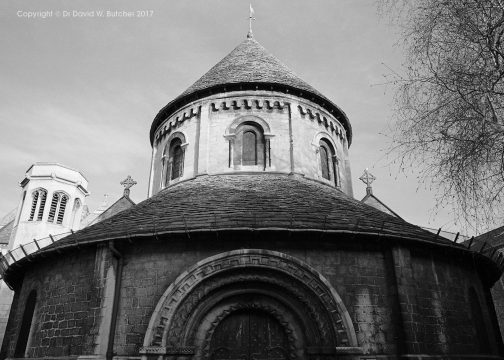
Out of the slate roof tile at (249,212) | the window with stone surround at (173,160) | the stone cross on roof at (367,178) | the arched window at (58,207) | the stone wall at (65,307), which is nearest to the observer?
the stone wall at (65,307)

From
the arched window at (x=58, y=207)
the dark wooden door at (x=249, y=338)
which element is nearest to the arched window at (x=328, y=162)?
the dark wooden door at (x=249, y=338)

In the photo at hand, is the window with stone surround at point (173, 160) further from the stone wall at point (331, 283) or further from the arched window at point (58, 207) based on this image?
the arched window at point (58, 207)

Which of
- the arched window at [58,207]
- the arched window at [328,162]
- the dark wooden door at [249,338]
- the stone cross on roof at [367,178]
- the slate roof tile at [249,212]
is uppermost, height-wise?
the arched window at [58,207]

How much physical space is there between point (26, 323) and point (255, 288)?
661cm

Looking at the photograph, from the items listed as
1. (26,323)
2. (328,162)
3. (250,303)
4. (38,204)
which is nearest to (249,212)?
(250,303)

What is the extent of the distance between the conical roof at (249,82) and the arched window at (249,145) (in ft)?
4.93

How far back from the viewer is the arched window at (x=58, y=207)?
95.5 feet

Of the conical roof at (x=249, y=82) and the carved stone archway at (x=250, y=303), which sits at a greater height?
the conical roof at (x=249, y=82)

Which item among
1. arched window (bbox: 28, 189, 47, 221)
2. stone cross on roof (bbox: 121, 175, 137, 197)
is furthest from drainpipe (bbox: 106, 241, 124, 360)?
arched window (bbox: 28, 189, 47, 221)

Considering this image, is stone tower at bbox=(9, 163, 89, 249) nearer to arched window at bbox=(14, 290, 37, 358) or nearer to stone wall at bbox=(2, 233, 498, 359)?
arched window at bbox=(14, 290, 37, 358)

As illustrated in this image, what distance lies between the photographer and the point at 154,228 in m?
9.20

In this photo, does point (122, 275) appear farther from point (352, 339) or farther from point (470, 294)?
point (470, 294)

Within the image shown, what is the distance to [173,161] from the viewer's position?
14969 millimetres

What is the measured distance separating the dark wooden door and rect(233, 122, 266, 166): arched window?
5653 mm
